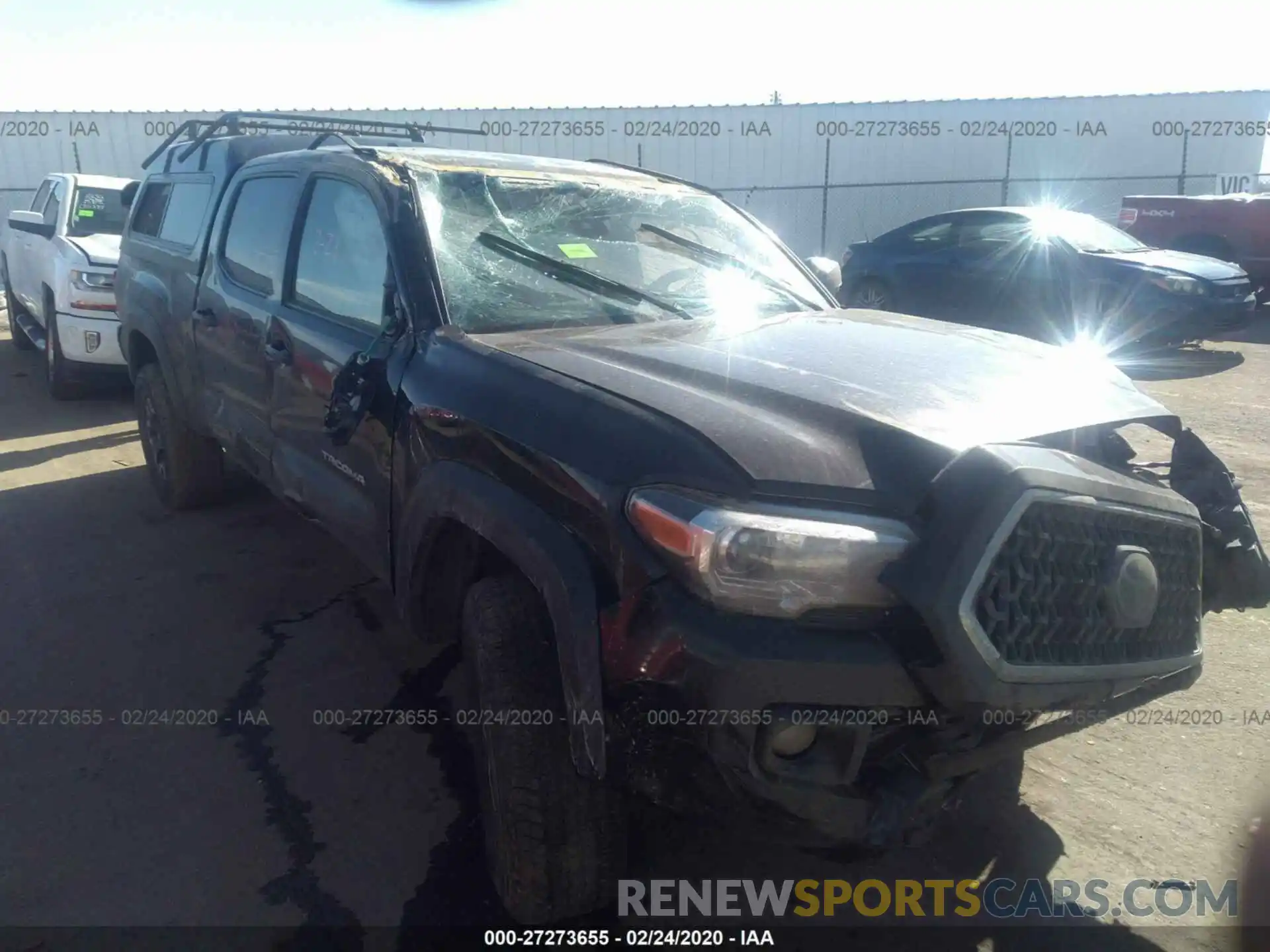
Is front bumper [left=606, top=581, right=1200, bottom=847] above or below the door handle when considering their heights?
below

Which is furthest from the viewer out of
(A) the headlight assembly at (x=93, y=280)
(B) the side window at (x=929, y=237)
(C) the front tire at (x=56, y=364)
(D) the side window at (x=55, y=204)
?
(B) the side window at (x=929, y=237)

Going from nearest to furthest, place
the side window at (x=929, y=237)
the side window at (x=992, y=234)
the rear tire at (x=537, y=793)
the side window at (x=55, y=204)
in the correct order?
the rear tire at (x=537, y=793), the side window at (x=55, y=204), the side window at (x=992, y=234), the side window at (x=929, y=237)

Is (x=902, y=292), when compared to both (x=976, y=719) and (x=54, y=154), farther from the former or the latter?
(x=54, y=154)

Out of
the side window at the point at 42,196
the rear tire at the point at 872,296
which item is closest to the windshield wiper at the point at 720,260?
the rear tire at the point at 872,296

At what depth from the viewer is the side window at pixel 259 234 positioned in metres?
3.99

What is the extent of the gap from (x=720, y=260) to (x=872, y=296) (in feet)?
29.5

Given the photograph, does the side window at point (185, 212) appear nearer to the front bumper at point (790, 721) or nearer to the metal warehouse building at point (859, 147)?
the front bumper at point (790, 721)

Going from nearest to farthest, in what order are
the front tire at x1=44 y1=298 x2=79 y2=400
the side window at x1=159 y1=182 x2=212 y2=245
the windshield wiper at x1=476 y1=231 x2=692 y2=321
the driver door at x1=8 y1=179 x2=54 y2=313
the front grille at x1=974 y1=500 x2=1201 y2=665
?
1. the front grille at x1=974 y1=500 x2=1201 y2=665
2. the windshield wiper at x1=476 y1=231 x2=692 y2=321
3. the side window at x1=159 y1=182 x2=212 y2=245
4. the front tire at x1=44 y1=298 x2=79 y2=400
5. the driver door at x1=8 y1=179 x2=54 y2=313

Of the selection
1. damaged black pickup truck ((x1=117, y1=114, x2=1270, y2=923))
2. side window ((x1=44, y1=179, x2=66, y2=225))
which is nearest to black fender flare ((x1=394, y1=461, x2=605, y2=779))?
damaged black pickup truck ((x1=117, y1=114, x2=1270, y2=923))

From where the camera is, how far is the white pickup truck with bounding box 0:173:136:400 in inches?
320

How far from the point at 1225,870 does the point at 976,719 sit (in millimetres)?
1284

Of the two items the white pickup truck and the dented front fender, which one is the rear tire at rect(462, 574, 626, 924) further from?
the white pickup truck

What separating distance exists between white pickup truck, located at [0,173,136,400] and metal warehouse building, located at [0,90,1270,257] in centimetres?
772

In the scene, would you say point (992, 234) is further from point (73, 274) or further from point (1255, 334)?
point (73, 274)
